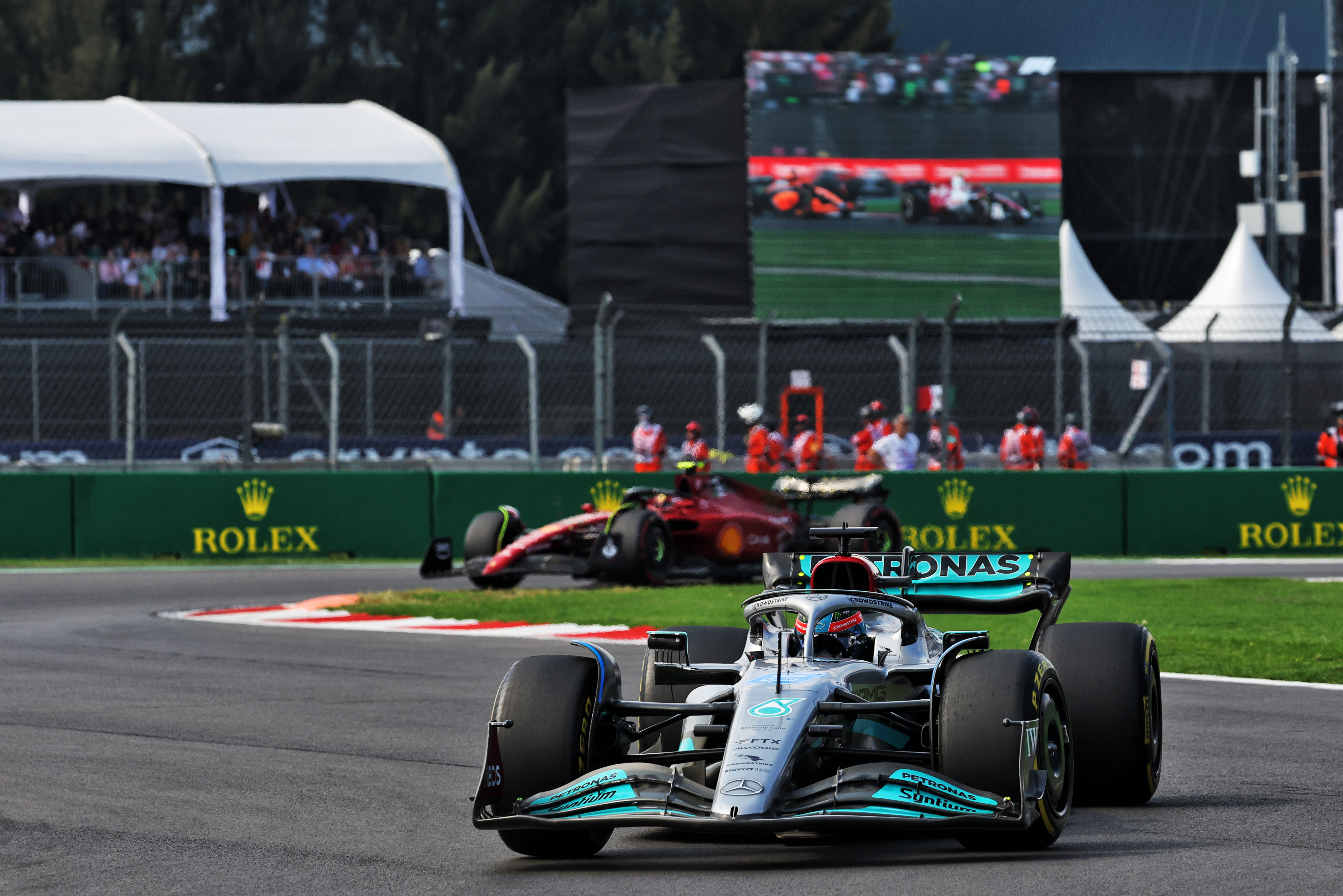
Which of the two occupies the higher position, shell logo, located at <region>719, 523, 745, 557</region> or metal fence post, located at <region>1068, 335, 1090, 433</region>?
metal fence post, located at <region>1068, 335, 1090, 433</region>

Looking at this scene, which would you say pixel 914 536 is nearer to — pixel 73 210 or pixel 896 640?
pixel 896 640

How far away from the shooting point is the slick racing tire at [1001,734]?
6.12m

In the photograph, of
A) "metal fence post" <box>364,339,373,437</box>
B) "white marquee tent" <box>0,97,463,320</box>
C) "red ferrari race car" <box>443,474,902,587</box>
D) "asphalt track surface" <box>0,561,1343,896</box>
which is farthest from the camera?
"white marquee tent" <box>0,97,463,320</box>

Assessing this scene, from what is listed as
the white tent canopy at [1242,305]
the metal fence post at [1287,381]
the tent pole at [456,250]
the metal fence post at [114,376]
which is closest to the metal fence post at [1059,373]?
the metal fence post at [1287,381]

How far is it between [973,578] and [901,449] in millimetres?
16125

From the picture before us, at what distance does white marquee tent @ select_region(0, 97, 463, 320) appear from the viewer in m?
32.7

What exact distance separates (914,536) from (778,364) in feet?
37.3

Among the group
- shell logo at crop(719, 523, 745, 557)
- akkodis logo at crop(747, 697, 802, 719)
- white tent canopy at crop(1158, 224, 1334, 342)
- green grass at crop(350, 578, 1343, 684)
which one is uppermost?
white tent canopy at crop(1158, 224, 1334, 342)

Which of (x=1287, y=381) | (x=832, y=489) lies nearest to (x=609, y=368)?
(x=832, y=489)

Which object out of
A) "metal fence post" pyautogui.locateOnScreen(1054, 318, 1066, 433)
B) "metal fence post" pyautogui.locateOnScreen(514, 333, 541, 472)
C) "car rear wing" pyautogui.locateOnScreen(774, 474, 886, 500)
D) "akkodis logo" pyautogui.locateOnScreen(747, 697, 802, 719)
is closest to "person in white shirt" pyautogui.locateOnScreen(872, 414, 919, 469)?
"metal fence post" pyautogui.locateOnScreen(1054, 318, 1066, 433)

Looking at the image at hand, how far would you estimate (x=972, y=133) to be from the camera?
36500 millimetres

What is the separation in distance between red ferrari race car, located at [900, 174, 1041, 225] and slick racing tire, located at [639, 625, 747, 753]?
29.4m

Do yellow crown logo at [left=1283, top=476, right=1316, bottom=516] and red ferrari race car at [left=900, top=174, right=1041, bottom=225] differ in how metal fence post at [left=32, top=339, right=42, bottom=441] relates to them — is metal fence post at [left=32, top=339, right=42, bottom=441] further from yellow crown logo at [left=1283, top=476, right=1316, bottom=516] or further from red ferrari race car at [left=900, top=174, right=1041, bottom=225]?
red ferrari race car at [left=900, top=174, right=1041, bottom=225]

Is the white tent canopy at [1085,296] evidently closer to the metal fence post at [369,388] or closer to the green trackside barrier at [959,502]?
the metal fence post at [369,388]
